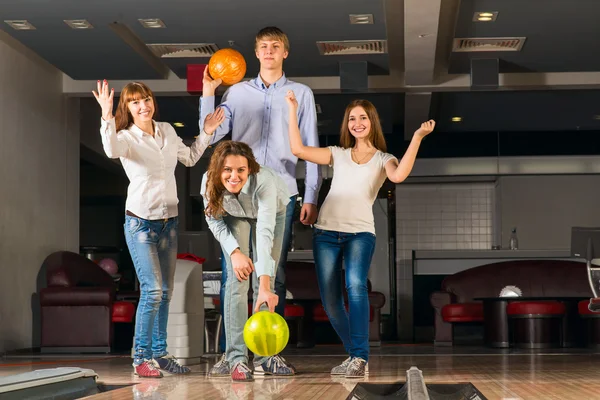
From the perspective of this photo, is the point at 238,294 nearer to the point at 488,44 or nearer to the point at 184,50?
the point at 184,50

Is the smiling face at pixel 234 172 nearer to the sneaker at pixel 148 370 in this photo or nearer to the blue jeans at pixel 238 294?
the blue jeans at pixel 238 294

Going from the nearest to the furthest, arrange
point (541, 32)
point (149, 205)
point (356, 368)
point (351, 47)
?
1. point (356, 368)
2. point (149, 205)
3. point (541, 32)
4. point (351, 47)

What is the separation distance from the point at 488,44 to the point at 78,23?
130 inches

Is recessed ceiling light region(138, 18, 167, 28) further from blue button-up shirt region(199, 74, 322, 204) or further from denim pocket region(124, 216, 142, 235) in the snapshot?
denim pocket region(124, 216, 142, 235)

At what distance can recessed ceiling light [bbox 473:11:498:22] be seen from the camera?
6.36 metres

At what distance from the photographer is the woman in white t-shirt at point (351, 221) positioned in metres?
3.62

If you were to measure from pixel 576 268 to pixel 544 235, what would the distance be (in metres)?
2.05

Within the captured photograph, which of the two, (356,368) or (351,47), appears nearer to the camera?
(356,368)

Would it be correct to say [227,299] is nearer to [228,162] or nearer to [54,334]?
[228,162]

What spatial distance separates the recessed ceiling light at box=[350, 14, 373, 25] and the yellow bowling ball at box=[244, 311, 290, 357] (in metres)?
3.73

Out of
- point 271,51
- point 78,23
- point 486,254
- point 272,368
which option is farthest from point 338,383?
point 486,254

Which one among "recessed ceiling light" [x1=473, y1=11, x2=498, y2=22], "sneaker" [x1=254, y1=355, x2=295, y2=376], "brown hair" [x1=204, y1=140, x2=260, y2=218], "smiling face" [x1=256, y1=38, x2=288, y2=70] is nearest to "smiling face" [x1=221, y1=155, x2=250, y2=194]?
"brown hair" [x1=204, y1=140, x2=260, y2=218]

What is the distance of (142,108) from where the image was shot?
3.65 m

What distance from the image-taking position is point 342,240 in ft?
12.1
